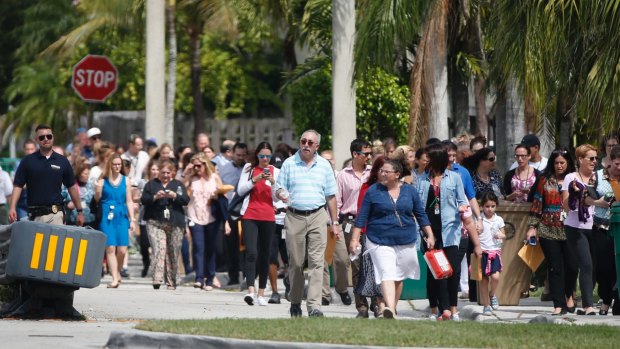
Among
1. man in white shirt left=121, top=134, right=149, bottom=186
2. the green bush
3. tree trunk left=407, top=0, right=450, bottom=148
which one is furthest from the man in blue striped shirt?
man in white shirt left=121, top=134, right=149, bottom=186

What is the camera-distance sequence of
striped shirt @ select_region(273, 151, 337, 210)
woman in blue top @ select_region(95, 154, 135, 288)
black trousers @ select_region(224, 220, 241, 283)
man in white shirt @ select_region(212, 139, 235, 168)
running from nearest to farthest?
striped shirt @ select_region(273, 151, 337, 210), woman in blue top @ select_region(95, 154, 135, 288), black trousers @ select_region(224, 220, 241, 283), man in white shirt @ select_region(212, 139, 235, 168)

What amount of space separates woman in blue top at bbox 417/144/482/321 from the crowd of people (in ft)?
0.04

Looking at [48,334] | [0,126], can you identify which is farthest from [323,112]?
[0,126]

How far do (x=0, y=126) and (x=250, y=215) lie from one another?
36.5 meters

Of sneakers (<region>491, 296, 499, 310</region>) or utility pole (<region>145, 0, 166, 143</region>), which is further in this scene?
utility pole (<region>145, 0, 166, 143</region>)

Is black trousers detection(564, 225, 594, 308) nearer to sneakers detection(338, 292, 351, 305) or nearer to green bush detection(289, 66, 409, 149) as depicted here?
sneakers detection(338, 292, 351, 305)

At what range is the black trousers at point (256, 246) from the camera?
56.7 feet

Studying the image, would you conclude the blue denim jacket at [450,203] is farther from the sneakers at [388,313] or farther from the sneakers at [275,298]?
the sneakers at [275,298]

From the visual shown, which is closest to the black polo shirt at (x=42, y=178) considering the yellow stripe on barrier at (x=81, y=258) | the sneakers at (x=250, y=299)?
the yellow stripe on barrier at (x=81, y=258)

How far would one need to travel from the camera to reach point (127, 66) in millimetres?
43438

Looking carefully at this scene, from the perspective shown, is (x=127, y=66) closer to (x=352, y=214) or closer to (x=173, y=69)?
(x=173, y=69)

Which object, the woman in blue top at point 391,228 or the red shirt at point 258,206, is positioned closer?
the woman in blue top at point 391,228

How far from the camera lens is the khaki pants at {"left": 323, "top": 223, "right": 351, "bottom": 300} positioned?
17266 mm

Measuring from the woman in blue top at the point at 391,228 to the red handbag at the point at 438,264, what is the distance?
0.10m
